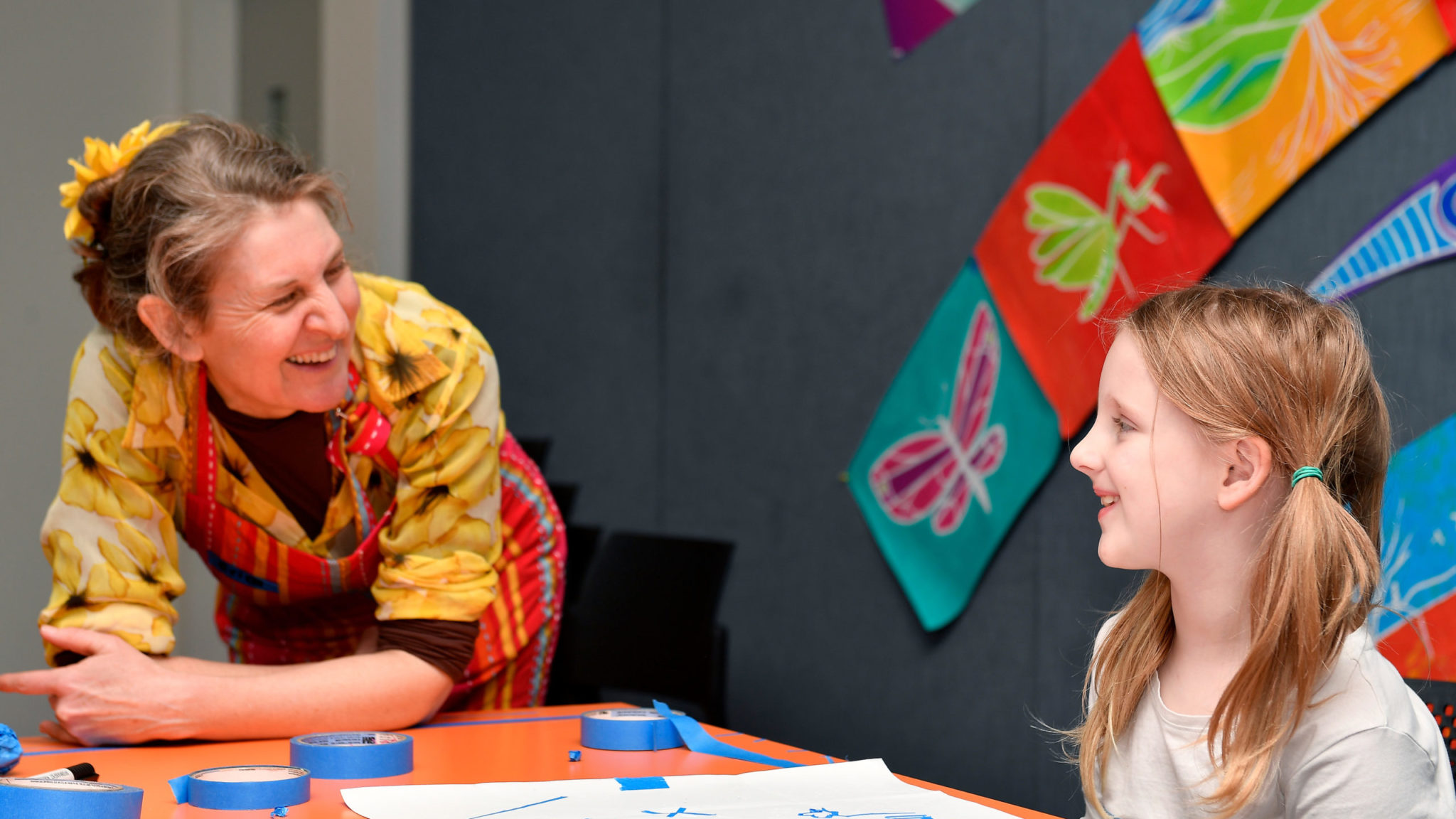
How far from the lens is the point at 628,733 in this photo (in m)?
1.22

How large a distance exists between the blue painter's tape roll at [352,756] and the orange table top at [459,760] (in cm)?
2

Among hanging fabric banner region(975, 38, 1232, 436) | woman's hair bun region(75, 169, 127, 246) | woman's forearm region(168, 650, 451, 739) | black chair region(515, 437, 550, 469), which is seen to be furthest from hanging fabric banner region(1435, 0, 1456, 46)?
black chair region(515, 437, 550, 469)

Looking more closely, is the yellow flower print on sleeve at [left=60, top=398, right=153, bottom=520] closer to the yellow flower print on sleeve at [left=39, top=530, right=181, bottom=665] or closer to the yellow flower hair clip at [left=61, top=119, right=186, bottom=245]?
the yellow flower print on sleeve at [left=39, top=530, right=181, bottom=665]

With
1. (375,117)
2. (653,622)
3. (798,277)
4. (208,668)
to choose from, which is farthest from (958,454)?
(375,117)

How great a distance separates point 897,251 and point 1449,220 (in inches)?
46.2

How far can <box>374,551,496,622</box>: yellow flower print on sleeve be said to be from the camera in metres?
1.39

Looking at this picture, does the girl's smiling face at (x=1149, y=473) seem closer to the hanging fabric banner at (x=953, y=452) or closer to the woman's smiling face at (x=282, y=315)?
the woman's smiling face at (x=282, y=315)

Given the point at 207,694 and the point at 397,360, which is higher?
the point at 397,360

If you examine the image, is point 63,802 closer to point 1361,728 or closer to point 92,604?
point 92,604

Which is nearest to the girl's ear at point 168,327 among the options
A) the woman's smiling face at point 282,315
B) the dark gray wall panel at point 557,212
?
the woman's smiling face at point 282,315

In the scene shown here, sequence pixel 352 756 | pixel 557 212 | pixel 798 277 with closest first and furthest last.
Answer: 1. pixel 352 756
2. pixel 798 277
3. pixel 557 212

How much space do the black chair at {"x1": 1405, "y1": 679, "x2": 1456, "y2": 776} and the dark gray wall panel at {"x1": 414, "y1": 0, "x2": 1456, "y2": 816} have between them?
86cm

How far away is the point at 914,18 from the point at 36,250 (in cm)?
289

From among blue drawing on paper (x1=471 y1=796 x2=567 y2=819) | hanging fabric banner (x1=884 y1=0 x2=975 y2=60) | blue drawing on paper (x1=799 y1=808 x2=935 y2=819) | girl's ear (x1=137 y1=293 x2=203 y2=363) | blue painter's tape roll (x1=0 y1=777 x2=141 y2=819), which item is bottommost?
blue drawing on paper (x1=471 y1=796 x2=567 y2=819)
